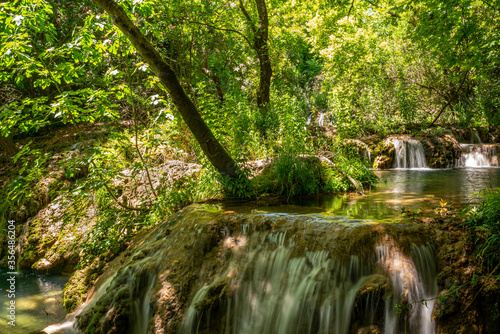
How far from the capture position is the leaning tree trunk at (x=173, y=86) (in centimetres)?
492

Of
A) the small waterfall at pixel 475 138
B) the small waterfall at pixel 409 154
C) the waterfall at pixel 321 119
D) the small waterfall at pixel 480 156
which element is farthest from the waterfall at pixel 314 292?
the waterfall at pixel 321 119

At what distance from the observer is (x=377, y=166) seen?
1270cm

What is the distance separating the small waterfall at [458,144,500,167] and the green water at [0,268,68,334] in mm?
13266

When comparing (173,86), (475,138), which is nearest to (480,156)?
(475,138)

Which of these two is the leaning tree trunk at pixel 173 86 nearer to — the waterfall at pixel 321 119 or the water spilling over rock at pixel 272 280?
the water spilling over rock at pixel 272 280

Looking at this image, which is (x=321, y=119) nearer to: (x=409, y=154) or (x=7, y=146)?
(x=409, y=154)

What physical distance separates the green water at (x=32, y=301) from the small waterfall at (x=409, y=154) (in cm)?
1169

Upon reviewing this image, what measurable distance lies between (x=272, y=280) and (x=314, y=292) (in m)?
0.57

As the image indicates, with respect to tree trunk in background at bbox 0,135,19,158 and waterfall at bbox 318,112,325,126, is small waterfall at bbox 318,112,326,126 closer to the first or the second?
waterfall at bbox 318,112,325,126

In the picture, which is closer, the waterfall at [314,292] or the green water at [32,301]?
the waterfall at [314,292]

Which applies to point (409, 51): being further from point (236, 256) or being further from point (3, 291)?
point (3, 291)

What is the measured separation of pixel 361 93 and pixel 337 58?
307 cm

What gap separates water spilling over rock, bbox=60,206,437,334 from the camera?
324 cm

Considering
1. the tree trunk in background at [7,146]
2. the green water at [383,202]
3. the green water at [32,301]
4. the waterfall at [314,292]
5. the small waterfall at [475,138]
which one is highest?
the tree trunk in background at [7,146]
